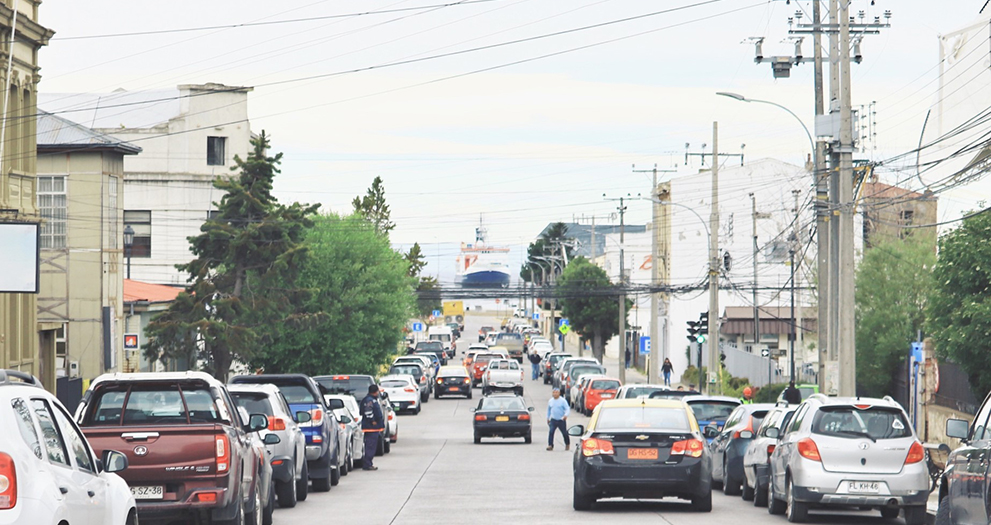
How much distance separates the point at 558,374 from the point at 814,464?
47.3 metres

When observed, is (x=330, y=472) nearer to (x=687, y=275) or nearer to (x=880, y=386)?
(x=880, y=386)

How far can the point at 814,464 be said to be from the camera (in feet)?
55.5

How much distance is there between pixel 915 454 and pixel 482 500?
20.6 ft

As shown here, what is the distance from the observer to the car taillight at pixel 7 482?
7.62 metres

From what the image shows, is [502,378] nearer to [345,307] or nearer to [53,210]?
[345,307]

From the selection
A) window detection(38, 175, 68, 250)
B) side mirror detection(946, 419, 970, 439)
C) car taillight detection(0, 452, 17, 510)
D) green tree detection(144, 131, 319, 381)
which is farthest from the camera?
window detection(38, 175, 68, 250)

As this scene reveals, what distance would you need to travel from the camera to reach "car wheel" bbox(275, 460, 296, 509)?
19641 millimetres

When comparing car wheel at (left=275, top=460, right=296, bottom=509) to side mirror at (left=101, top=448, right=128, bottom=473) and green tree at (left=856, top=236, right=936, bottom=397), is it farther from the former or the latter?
green tree at (left=856, top=236, right=936, bottom=397)

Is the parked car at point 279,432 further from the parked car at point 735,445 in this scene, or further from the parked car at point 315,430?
the parked car at point 735,445

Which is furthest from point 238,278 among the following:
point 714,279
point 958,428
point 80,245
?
point 958,428

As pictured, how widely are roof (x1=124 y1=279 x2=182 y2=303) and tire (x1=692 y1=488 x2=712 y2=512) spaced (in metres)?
34.8

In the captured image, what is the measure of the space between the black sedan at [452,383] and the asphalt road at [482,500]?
3152 cm

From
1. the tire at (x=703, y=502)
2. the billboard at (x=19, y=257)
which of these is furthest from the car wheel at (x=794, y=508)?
the billboard at (x=19, y=257)

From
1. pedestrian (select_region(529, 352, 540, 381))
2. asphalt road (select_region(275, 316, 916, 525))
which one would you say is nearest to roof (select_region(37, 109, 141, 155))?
asphalt road (select_region(275, 316, 916, 525))
